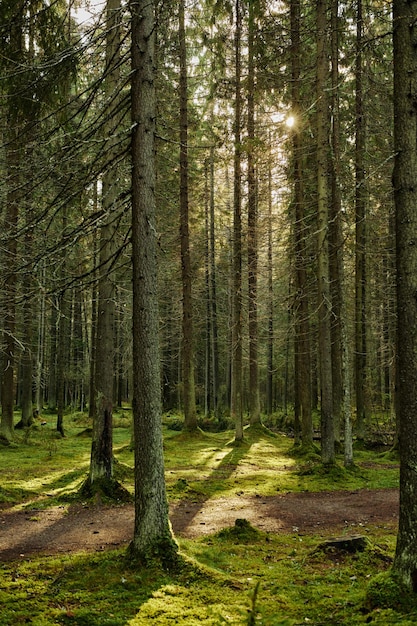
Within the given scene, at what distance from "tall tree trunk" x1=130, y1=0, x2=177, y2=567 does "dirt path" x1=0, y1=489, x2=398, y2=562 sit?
200 centimetres

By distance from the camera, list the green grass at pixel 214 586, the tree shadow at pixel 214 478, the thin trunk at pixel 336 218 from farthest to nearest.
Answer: the thin trunk at pixel 336 218 < the tree shadow at pixel 214 478 < the green grass at pixel 214 586

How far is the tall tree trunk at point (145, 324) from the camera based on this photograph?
5.51 metres

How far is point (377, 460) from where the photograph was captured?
14.8 m

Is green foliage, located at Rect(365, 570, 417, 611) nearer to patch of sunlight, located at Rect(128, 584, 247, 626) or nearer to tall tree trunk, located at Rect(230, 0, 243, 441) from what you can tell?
patch of sunlight, located at Rect(128, 584, 247, 626)

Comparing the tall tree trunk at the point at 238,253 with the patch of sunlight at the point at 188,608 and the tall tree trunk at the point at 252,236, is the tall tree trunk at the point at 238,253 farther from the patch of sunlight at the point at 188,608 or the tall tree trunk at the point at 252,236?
the patch of sunlight at the point at 188,608

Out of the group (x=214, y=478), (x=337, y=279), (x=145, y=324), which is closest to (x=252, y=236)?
(x=337, y=279)

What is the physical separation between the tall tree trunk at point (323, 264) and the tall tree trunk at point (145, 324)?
7.12 m

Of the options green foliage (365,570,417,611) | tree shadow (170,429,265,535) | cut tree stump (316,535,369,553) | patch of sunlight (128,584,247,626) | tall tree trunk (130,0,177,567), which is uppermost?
tall tree trunk (130,0,177,567)

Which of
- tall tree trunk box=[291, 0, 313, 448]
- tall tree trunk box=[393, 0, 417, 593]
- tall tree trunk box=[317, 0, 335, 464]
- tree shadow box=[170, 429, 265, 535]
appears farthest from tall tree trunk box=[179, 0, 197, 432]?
tall tree trunk box=[393, 0, 417, 593]

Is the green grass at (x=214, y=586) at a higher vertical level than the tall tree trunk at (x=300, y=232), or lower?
lower

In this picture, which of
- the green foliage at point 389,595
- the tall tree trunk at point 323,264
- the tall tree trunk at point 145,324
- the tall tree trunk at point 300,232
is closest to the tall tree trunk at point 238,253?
the tall tree trunk at point 300,232

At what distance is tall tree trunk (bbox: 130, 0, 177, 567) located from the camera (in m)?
5.51

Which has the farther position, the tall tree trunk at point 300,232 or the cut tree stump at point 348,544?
the tall tree trunk at point 300,232

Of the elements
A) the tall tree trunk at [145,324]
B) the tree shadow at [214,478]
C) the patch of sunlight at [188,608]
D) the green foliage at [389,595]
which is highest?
the tall tree trunk at [145,324]
